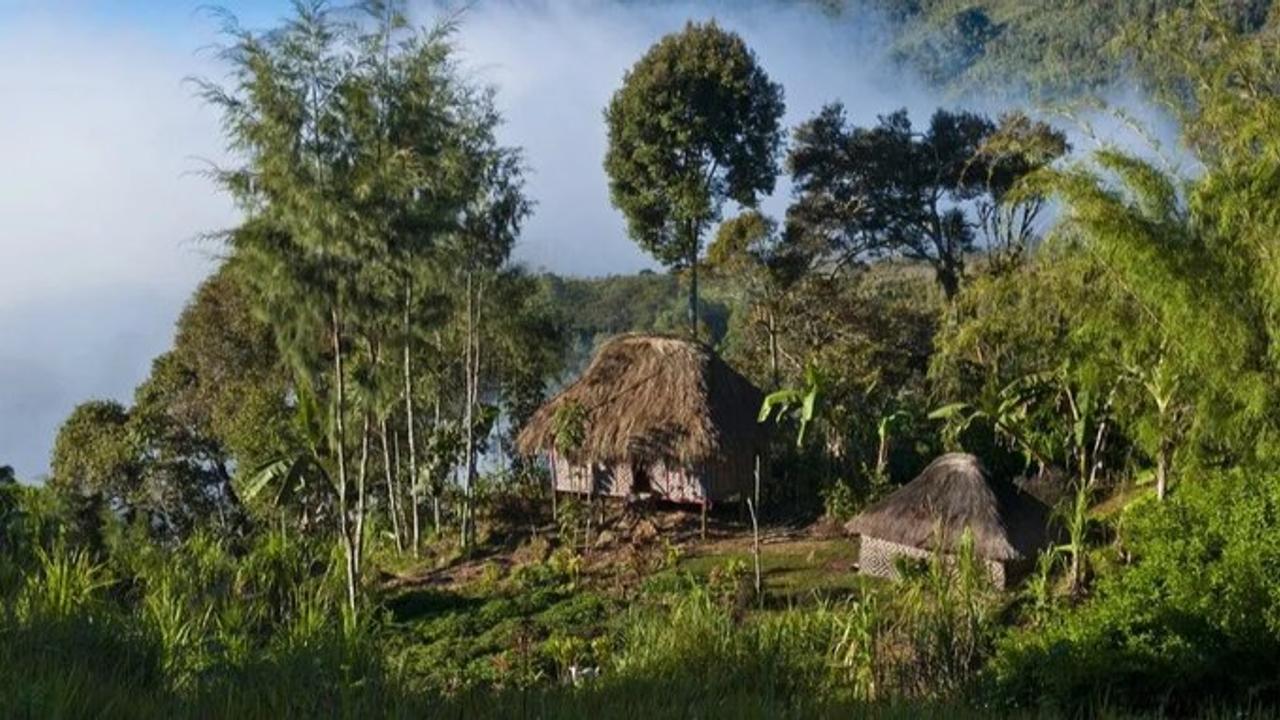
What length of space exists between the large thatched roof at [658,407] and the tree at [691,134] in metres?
4.14

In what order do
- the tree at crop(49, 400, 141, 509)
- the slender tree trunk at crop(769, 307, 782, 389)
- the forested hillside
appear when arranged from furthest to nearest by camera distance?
the forested hillside → the slender tree trunk at crop(769, 307, 782, 389) → the tree at crop(49, 400, 141, 509)

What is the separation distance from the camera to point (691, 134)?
23.2m

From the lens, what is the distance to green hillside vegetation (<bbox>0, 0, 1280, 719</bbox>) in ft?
18.2

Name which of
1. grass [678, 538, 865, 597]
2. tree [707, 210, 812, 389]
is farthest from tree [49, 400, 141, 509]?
tree [707, 210, 812, 389]

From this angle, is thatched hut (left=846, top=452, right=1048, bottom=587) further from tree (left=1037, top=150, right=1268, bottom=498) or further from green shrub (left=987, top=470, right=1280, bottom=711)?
green shrub (left=987, top=470, right=1280, bottom=711)

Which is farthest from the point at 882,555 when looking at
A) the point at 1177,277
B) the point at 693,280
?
the point at 693,280

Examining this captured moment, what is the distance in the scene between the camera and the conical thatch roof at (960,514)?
1309cm

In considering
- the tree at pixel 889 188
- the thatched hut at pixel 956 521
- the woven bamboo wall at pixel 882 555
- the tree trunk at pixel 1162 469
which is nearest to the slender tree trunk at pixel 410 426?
the thatched hut at pixel 956 521

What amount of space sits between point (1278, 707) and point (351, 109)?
29.9ft

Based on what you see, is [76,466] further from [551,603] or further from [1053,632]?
[1053,632]

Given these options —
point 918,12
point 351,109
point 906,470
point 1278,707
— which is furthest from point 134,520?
point 918,12

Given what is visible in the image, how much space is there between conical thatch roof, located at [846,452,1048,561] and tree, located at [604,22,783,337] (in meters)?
9.14

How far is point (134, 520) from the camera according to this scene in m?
17.5

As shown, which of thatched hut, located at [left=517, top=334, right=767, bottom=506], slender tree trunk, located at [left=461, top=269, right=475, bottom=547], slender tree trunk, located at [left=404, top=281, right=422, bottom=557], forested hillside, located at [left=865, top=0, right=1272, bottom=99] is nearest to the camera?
slender tree trunk, located at [left=404, top=281, right=422, bottom=557]
